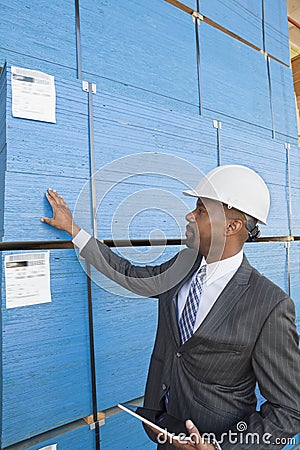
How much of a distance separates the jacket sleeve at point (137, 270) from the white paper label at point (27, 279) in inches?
6.6

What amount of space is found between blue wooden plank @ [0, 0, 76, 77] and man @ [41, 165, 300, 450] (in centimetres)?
57

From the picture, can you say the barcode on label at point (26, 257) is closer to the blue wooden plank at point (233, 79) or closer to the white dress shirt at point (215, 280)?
the white dress shirt at point (215, 280)

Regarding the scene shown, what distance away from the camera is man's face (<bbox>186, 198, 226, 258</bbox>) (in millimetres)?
1226

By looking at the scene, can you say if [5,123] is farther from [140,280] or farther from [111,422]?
[111,422]

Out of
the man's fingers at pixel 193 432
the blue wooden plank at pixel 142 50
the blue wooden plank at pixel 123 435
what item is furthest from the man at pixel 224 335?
the blue wooden plank at pixel 142 50

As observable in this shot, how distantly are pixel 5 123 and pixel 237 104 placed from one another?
61.6 inches

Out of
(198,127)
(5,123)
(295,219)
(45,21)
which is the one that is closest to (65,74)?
(45,21)

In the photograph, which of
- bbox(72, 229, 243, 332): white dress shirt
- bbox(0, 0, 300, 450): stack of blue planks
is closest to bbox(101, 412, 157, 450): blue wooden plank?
bbox(0, 0, 300, 450): stack of blue planks

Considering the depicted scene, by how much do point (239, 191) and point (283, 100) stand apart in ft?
6.37

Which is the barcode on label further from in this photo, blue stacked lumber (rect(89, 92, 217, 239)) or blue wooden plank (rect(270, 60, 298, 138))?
blue wooden plank (rect(270, 60, 298, 138))

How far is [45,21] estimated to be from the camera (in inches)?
58.1

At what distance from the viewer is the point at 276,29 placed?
2805mm

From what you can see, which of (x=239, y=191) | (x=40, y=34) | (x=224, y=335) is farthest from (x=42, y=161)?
(x=224, y=335)

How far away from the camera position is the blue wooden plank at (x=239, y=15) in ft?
7.24
